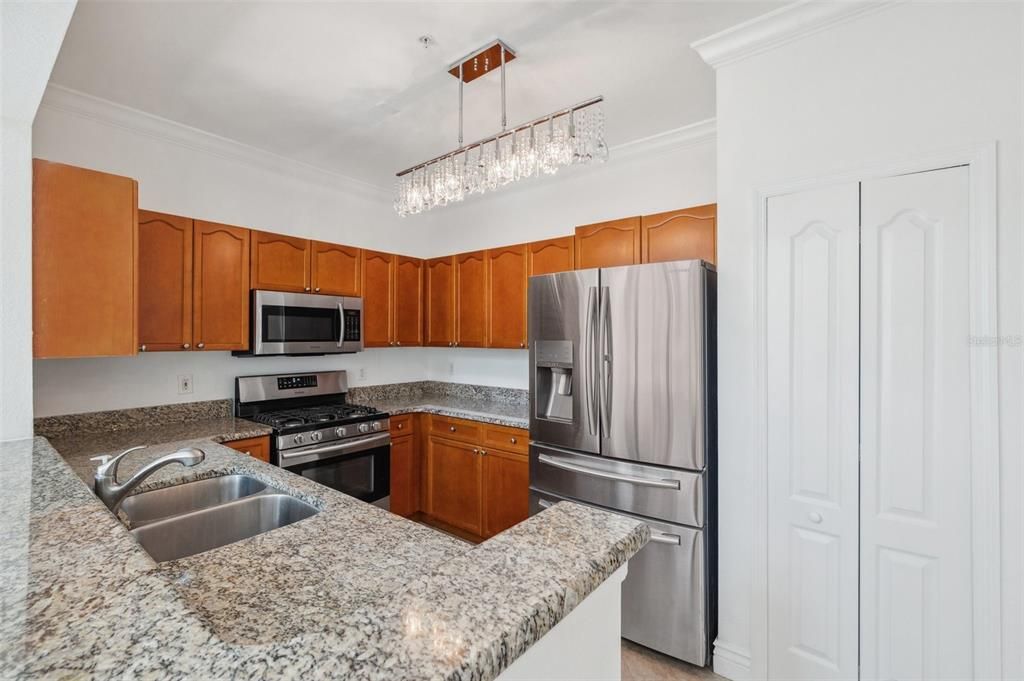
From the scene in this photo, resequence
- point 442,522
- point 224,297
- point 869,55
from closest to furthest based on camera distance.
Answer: point 869,55, point 224,297, point 442,522

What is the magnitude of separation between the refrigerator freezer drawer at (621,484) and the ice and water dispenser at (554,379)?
0.64ft

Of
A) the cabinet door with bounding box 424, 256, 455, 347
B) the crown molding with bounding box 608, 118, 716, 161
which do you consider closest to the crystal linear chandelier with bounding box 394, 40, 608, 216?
the crown molding with bounding box 608, 118, 716, 161

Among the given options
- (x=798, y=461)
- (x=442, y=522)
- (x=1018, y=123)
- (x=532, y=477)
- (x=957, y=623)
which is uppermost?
(x=1018, y=123)

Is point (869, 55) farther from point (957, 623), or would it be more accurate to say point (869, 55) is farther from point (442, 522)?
point (442, 522)

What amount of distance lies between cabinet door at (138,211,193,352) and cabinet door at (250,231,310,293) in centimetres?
37

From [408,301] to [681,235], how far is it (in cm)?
222

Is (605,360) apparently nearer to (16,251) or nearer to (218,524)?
(218,524)

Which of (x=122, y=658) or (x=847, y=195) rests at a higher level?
(x=847, y=195)

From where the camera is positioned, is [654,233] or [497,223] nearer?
[654,233]

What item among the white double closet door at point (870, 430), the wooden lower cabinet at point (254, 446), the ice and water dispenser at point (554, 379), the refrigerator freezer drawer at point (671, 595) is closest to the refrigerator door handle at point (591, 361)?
the ice and water dispenser at point (554, 379)

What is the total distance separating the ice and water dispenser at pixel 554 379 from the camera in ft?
8.06

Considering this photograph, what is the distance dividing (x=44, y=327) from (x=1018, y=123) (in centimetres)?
356

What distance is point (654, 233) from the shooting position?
9.00 feet

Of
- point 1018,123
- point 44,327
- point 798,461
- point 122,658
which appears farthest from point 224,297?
point 1018,123
